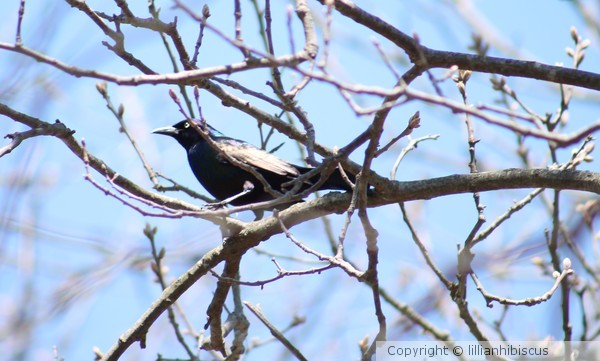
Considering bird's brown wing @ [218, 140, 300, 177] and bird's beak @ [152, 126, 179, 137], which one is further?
bird's beak @ [152, 126, 179, 137]

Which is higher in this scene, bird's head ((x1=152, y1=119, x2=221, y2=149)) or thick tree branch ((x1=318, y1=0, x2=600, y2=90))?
bird's head ((x1=152, y1=119, x2=221, y2=149))

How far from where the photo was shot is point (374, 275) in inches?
121

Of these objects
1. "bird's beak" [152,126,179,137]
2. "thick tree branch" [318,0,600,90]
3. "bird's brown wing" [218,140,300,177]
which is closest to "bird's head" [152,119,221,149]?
"bird's beak" [152,126,179,137]

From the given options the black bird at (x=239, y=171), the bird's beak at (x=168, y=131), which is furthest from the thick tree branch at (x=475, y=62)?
the bird's beak at (x=168, y=131)

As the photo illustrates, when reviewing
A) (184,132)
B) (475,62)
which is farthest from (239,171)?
(475,62)

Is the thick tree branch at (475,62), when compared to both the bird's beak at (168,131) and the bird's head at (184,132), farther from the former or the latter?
the bird's beak at (168,131)

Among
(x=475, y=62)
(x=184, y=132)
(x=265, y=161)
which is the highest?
(x=184, y=132)

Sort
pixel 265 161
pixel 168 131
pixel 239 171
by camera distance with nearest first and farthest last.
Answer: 1. pixel 265 161
2. pixel 239 171
3. pixel 168 131

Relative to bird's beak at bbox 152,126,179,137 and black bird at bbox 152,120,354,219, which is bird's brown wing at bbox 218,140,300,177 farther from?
bird's beak at bbox 152,126,179,137

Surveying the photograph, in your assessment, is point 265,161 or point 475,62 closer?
point 475,62

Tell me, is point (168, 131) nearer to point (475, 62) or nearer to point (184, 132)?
point (184, 132)

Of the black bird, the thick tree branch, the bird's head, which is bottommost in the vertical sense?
the thick tree branch

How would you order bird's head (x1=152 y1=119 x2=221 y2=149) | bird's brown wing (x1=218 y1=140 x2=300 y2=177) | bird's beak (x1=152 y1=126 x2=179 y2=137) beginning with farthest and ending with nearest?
bird's beak (x1=152 y1=126 x2=179 y2=137), bird's head (x1=152 y1=119 x2=221 y2=149), bird's brown wing (x1=218 y1=140 x2=300 y2=177)

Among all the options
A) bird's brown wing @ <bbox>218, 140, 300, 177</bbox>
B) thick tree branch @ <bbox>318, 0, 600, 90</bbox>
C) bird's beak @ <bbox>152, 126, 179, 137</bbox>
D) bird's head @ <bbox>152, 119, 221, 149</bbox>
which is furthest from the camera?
bird's beak @ <bbox>152, 126, 179, 137</bbox>
